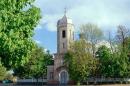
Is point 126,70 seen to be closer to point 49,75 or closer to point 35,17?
point 49,75

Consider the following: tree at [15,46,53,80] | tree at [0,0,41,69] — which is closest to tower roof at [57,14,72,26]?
tree at [15,46,53,80]

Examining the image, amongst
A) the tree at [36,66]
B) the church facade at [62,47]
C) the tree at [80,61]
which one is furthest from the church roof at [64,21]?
the tree at [80,61]

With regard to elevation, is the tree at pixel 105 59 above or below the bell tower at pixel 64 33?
below

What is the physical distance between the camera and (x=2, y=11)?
18.5 meters

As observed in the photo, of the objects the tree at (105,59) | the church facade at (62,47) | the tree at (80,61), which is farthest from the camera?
the church facade at (62,47)

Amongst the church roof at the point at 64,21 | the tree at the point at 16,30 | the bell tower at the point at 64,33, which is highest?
the church roof at the point at 64,21

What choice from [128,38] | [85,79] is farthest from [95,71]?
[128,38]

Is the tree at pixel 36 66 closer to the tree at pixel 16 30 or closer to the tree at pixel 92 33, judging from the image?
the tree at pixel 92 33

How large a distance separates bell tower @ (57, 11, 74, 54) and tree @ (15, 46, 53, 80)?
4.40 m

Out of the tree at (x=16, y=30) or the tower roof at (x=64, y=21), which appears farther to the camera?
the tower roof at (x=64, y=21)

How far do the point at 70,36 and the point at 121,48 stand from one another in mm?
13233

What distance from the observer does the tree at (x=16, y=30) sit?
18875 millimetres

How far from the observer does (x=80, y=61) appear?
2709 inches

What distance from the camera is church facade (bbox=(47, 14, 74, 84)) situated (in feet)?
266
